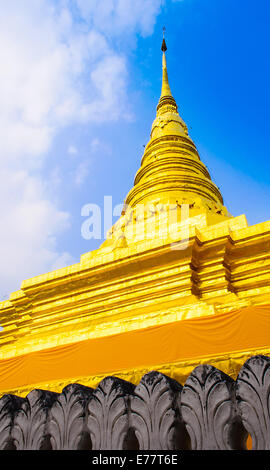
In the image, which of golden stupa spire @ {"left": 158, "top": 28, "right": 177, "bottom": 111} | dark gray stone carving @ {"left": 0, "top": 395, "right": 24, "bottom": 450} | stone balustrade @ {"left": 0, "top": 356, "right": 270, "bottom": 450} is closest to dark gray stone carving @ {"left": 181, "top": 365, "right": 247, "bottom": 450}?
stone balustrade @ {"left": 0, "top": 356, "right": 270, "bottom": 450}

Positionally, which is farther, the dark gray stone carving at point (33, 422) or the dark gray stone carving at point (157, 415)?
the dark gray stone carving at point (33, 422)

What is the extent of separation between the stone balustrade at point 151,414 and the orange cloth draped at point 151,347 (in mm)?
521

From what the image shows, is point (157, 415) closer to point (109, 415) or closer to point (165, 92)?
point (109, 415)

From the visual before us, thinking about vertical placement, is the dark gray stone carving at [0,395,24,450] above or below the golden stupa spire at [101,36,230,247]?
below

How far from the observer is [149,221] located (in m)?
8.96

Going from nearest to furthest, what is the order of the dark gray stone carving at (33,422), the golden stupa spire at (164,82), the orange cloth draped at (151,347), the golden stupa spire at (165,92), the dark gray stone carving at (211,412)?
the dark gray stone carving at (211,412) < the dark gray stone carving at (33,422) < the orange cloth draped at (151,347) < the golden stupa spire at (165,92) < the golden stupa spire at (164,82)

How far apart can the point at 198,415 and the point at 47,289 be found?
542 cm

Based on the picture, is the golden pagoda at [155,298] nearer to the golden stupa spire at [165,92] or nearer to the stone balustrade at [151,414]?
the stone balustrade at [151,414]

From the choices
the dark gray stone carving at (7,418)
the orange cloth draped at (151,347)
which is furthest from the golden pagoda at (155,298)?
the dark gray stone carving at (7,418)

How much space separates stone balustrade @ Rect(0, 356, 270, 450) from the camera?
249cm

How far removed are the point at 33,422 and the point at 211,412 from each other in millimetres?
1504

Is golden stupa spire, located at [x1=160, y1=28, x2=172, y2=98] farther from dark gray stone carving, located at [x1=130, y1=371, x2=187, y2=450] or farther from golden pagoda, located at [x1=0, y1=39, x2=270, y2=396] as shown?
dark gray stone carving, located at [x1=130, y1=371, x2=187, y2=450]

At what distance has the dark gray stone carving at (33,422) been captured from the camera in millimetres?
3062

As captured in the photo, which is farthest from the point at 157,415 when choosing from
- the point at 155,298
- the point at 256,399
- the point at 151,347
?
the point at 155,298
